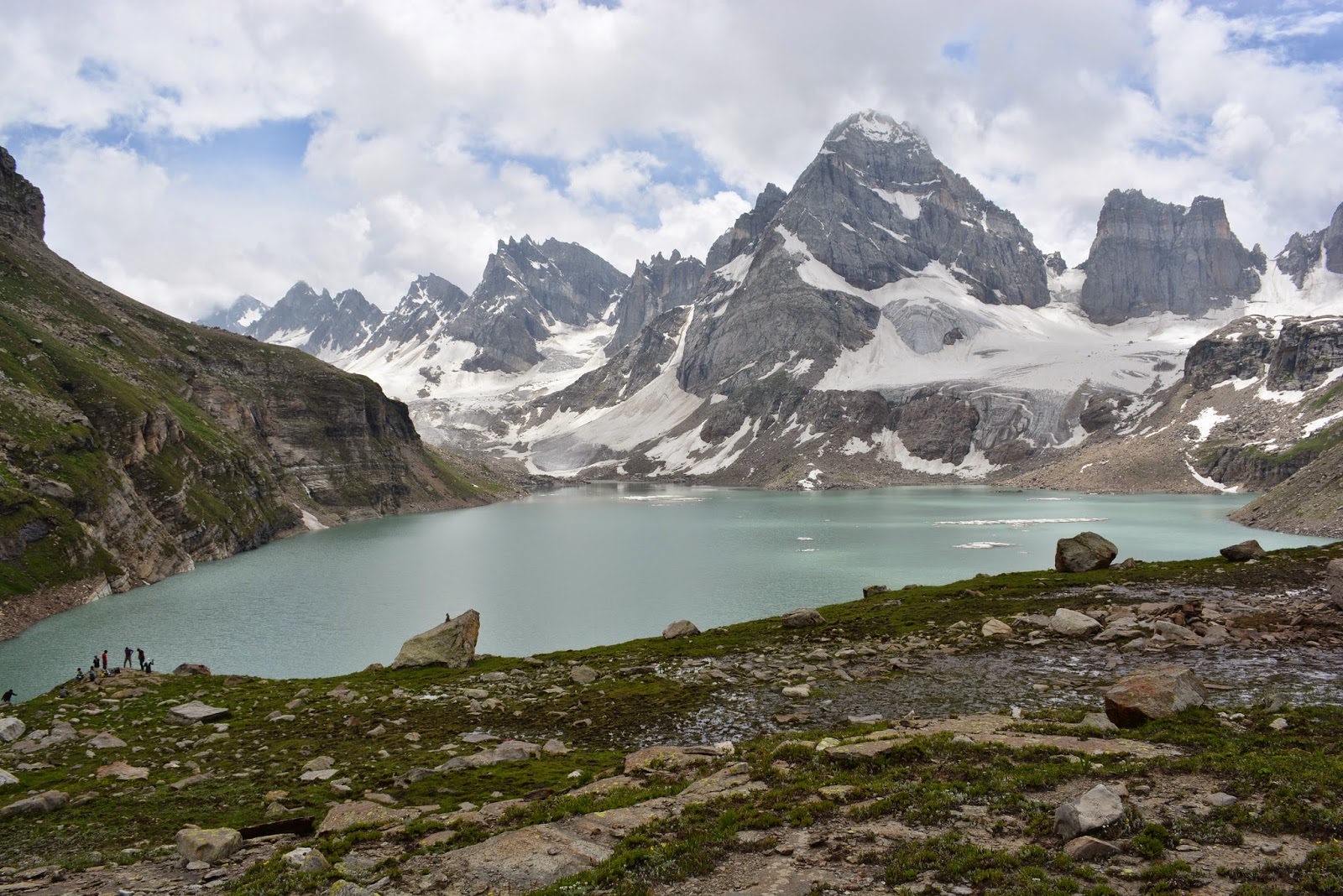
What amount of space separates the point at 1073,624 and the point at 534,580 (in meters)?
72.2

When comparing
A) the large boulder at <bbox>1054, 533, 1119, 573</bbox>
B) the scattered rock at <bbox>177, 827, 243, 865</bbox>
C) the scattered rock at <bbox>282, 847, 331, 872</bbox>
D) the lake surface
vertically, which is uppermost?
the large boulder at <bbox>1054, 533, 1119, 573</bbox>

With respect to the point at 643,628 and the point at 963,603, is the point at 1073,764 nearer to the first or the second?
the point at 963,603

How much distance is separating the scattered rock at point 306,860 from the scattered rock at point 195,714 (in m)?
18.6

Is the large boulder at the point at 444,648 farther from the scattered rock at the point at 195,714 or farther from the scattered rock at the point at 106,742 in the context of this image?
the scattered rock at the point at 106,742

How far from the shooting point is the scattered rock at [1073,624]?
35031 millimetres

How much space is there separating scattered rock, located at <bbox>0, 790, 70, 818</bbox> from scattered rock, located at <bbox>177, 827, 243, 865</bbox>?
7074 millimetres

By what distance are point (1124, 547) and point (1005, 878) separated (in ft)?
371

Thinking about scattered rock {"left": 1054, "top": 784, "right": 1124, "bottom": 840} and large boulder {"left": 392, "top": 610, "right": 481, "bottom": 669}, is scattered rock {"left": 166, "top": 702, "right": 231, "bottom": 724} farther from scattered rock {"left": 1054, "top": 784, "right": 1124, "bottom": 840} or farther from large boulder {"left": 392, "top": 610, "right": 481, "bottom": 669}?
scattered rock {"left": 1054, "top": 784, "right": 1124, "bottom": 840}

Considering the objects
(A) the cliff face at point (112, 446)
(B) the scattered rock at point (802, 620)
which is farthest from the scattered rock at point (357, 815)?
(A) the cliff face at point (112, 446)

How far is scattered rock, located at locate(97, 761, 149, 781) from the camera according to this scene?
23578mm

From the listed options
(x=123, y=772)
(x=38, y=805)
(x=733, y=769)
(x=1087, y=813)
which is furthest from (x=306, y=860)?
(x=1087, y=813)

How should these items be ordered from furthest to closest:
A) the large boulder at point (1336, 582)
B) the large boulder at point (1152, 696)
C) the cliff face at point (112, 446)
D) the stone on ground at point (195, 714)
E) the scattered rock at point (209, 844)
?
the cliff face at point (112, 446), the large boulder at point (1336, 582), the stone on ground at point (195, 714), the large boulder at point (1152, 696), the scattered rock at point (209, 844)

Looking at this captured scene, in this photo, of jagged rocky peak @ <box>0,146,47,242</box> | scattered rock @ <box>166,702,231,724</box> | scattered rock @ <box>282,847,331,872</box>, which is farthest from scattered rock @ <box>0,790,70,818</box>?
jagged rocky peak @ <box>0,146,47,242</box>

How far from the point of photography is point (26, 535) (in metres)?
82.4
